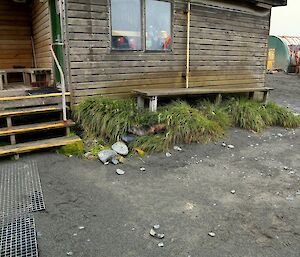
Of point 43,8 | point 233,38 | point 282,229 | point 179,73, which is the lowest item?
point 282,229

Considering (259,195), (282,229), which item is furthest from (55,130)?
(282,229)

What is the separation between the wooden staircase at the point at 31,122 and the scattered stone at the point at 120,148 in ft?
2.22

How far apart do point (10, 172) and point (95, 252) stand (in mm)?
2276

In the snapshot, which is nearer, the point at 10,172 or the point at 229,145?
the point at 10,172

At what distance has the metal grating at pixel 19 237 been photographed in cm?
249

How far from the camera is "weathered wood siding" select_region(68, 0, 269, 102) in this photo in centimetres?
564

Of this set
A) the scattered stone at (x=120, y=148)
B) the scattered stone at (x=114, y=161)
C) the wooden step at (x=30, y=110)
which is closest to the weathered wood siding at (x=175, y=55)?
the wooden step at (x=30, y=110)

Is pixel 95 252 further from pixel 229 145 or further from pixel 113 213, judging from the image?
pixel 229 145

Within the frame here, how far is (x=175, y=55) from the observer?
7031 millimetres

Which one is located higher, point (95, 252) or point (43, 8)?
point (43, 8)

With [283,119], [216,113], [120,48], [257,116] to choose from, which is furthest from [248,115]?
[120,48]

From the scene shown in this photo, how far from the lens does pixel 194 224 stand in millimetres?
2975

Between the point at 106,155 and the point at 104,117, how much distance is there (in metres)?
0.98

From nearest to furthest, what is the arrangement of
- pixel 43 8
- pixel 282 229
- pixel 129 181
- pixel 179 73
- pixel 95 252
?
pixel 95 252 → pixel 282 229 → pixel 129 181 → pixel 43 8 → pixel 179 73
